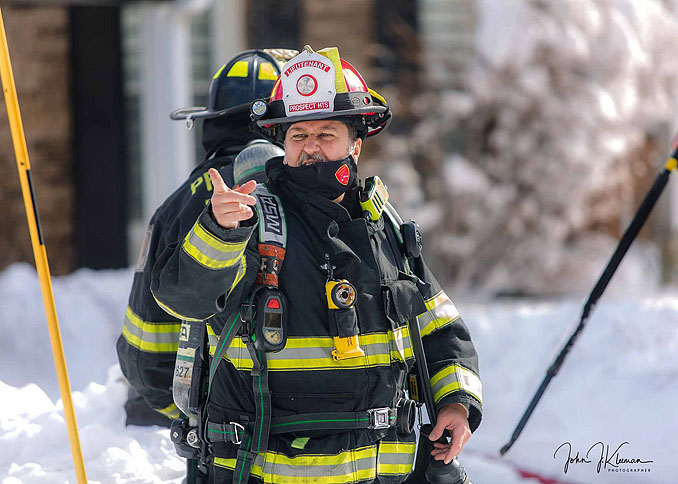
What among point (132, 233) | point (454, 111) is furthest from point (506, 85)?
point (132, 233)

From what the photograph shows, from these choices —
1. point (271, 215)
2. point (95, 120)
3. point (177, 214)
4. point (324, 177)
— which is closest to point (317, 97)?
point (324, 177)

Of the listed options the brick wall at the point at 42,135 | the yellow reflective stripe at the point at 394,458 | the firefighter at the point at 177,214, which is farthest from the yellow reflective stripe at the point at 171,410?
the brick wall at the point at 42,135

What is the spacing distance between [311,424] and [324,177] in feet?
2.24

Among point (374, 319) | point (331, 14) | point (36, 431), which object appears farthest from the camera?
point (331, 14)

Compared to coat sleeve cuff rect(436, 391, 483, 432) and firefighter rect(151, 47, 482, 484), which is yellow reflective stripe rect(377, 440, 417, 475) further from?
coat sleeve cuff rect(436, 391, 483, 432)

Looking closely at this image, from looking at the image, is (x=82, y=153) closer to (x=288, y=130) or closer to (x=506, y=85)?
(x=506, y=85)

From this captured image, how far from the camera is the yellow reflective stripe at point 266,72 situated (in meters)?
3.95

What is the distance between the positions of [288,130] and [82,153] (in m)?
6.58

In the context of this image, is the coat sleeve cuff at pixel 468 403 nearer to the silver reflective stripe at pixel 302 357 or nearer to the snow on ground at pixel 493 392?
the silver reflective stripe at pixel 302 357

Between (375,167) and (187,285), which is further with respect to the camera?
(375,167)

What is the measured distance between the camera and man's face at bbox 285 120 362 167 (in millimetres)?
2791

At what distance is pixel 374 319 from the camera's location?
108 inches

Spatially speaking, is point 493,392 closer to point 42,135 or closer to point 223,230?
point 223,230

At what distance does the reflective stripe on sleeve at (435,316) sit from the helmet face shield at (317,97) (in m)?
0.56
